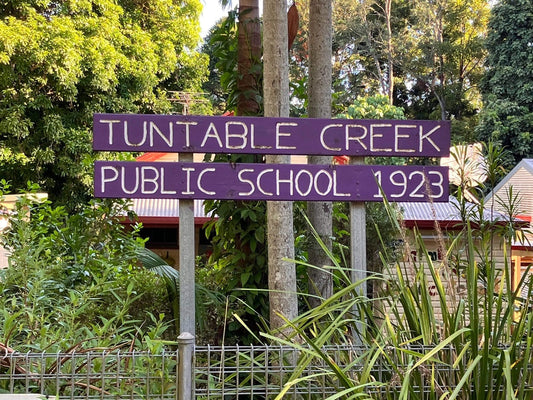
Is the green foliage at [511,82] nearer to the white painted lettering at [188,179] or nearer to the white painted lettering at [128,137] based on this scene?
the white painted lettering at [188,179]

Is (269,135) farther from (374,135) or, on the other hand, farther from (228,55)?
(228,55)

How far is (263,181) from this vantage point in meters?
4.11

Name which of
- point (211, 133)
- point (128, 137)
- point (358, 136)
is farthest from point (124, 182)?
point (358, 136)

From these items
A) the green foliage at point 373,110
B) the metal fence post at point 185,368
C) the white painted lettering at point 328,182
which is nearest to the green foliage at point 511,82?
the green foliage at point 373,110

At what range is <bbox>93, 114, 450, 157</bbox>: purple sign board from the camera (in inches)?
157

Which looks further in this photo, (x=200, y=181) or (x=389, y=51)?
(x=389, y=51)

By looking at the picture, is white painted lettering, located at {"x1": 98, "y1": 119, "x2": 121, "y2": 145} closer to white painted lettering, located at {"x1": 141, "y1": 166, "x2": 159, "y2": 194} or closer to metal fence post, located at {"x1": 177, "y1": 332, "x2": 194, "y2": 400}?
white painted lettering, located at {"x1": 141, "y1": 166, "x2": 159, "y2": 194}

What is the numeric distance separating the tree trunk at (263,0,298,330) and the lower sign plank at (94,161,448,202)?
0.24m

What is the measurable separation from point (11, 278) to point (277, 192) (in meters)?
1.91

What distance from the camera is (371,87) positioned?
104ft

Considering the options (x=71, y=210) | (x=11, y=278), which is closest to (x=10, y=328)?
(x=11, y=278)

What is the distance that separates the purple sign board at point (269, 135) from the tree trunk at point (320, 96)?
1.18 meters

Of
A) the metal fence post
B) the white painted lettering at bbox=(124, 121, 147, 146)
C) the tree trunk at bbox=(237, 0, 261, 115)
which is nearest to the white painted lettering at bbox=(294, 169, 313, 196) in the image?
the white painted lettering at bbox=(124, 121, 147, 146)

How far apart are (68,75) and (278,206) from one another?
11.1 metres
